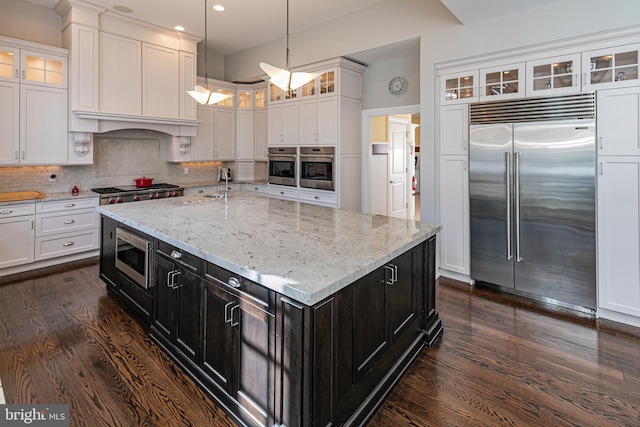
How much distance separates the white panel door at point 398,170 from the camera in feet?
21.1

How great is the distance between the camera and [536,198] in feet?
11.7

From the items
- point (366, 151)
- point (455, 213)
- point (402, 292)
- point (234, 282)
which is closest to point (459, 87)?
point (455, 213)

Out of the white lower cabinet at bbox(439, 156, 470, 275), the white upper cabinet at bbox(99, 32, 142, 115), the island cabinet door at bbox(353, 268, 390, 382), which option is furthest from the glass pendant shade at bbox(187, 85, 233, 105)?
the white lower cabinet at bbox(439, 156, 470, 275)

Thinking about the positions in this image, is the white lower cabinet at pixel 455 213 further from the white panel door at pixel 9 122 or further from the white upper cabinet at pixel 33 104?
the white panel door at pixel 9 122

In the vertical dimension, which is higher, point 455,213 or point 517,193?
point 517,193

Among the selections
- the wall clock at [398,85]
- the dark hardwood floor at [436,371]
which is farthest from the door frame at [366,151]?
the dark hardwood floor at [436,371]

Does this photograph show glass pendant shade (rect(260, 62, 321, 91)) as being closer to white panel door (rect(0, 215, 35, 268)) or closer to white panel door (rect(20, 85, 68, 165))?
white panel door (rect(20, 85, 68, 165))

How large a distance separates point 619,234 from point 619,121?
0.99 metres

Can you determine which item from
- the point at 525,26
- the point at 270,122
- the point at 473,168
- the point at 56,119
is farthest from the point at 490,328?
the point at 56,119

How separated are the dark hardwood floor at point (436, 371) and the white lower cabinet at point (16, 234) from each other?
981 millimetres

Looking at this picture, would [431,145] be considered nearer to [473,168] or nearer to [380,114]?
[473,168]

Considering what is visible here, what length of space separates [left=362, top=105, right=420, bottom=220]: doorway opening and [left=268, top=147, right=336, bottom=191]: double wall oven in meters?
0.73

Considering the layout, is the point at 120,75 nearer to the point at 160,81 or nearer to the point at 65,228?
the point at 160,81

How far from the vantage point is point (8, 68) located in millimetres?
4250
